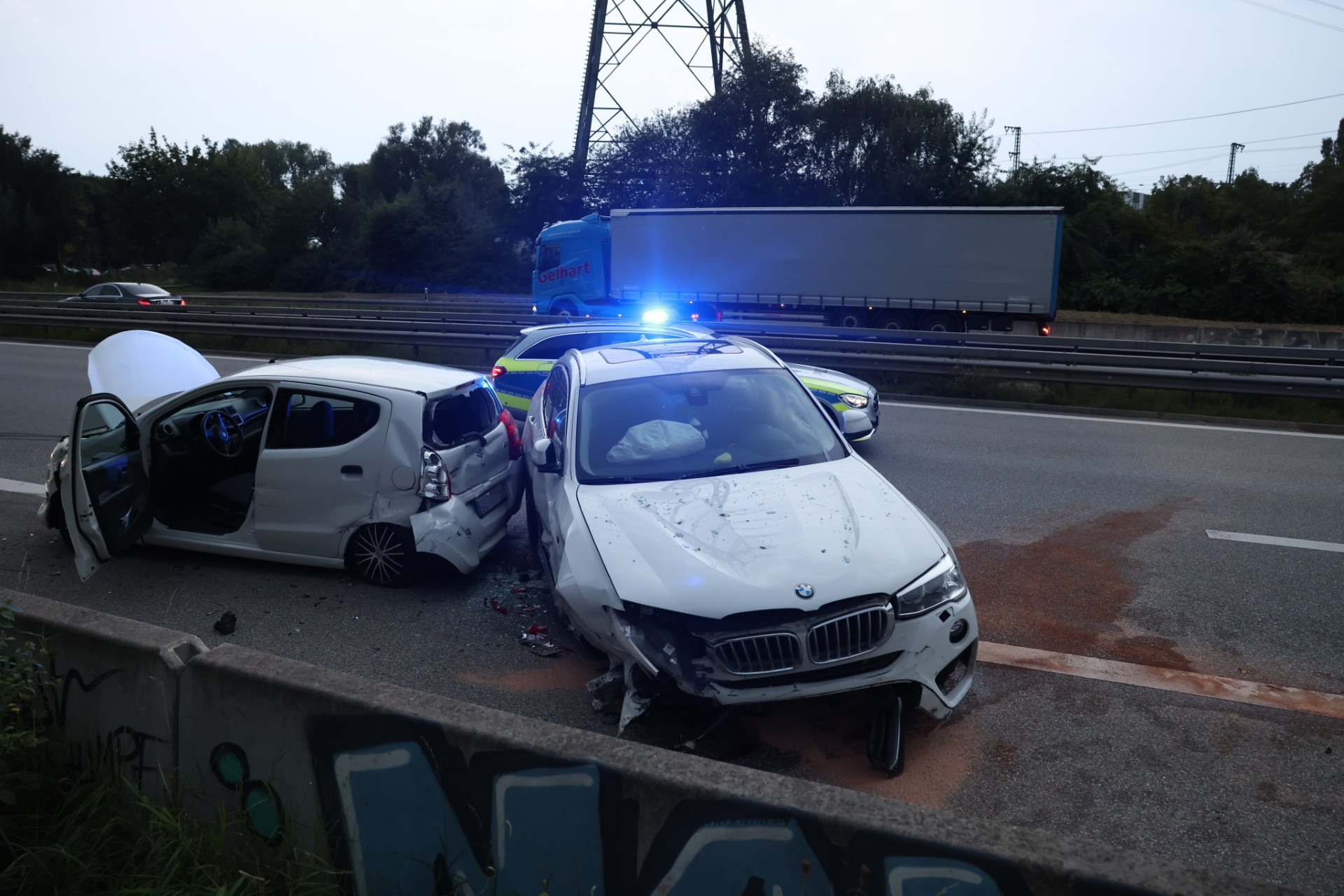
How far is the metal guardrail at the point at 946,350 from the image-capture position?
12.8 meters

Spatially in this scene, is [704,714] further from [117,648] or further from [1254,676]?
[1254,676]

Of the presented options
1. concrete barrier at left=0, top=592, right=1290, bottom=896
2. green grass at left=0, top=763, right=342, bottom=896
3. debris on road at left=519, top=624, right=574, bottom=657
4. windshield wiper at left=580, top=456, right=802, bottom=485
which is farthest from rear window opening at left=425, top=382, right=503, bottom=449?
green grass at left=0, top=763, right=342, bottom=896

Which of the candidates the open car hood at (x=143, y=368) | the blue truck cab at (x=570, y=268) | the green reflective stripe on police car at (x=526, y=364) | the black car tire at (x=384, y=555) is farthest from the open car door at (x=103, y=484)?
the blue truck cab at (x=570, y=268)

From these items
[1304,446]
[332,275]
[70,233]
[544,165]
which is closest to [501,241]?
[544,165]

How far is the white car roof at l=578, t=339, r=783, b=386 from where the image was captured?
6.01 meters

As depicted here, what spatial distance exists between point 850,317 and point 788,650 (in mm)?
23801

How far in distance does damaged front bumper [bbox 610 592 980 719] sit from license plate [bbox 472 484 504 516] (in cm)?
258

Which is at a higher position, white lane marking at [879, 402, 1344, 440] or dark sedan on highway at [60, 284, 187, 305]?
dark sedan on highway at [60, 284, 187, 305]

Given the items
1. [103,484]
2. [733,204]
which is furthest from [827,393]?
[733,204]

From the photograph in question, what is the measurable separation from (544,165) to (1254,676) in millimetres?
46533

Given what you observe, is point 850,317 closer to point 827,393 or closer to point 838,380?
point 838,380

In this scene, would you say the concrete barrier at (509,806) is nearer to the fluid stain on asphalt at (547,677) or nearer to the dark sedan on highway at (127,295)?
the fluid stain on asphalt at (547,677)

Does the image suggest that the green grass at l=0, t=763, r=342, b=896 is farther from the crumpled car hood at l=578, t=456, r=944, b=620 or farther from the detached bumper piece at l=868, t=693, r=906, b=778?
the detached bumper piece at l=868, t=693, r=906, b=778

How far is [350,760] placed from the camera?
2.74 m
